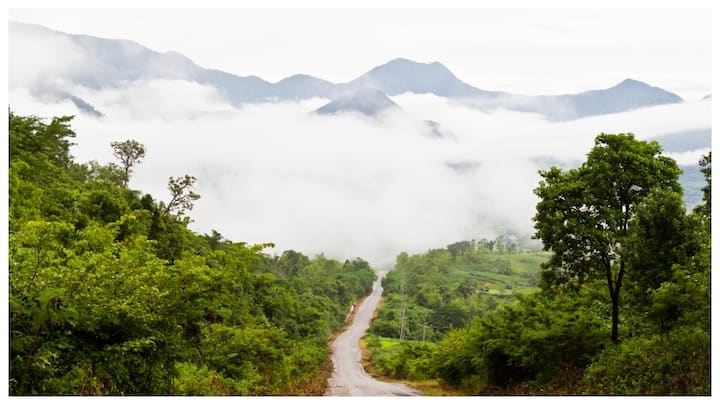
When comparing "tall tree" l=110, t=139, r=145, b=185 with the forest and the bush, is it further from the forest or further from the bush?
the bush

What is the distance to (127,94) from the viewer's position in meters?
76.6

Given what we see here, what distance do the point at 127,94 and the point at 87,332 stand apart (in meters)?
74.1

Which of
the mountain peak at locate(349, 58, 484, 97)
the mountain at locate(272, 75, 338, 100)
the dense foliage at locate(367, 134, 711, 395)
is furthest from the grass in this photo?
the mountain peak at locate(349, 58, 484, 97)

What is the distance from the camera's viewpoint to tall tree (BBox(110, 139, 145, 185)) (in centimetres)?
4794

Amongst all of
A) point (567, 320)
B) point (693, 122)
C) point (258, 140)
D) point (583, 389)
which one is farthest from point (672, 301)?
point (258, 140)

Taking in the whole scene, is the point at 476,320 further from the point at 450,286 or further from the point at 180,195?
the point at 450,286

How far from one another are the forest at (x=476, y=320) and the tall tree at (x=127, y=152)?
23393mm

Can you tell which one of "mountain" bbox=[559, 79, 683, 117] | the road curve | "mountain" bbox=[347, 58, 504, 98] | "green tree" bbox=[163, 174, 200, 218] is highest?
"mountain" bbox=[347, 58, 504, 98]

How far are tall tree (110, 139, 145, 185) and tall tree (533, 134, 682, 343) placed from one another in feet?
132

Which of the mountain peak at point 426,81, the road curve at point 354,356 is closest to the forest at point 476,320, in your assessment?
the road curve at point 354,356

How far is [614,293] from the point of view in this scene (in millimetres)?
14102

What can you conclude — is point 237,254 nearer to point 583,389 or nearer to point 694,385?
point 583,389

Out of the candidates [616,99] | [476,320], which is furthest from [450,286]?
[476,320]

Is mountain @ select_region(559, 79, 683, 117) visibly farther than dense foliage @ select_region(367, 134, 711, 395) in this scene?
Yes
